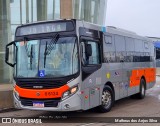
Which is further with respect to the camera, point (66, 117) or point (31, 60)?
point (66, 117)

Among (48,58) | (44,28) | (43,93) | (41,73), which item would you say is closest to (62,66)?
(48,58)

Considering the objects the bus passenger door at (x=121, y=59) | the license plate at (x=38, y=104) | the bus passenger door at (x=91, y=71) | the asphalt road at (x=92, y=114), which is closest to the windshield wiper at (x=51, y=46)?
the bus passenger door at (x=91, y=71)

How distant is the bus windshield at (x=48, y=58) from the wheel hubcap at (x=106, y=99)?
2185mm

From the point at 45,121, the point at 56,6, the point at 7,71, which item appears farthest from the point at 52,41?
the point at 56,6

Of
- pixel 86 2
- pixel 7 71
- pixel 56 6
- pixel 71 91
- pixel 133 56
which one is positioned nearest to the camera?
pixel 71 91

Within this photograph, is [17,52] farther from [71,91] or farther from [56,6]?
[56,6]

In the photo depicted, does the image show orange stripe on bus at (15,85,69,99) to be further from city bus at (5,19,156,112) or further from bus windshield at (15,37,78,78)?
bus windshield at (15,37,78,78)

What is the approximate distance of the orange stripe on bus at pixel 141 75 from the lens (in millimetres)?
14656

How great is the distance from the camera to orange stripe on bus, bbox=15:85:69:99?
983 centimetres

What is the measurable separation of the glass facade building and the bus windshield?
10.9 metres

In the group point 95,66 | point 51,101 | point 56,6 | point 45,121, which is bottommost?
point 45,121

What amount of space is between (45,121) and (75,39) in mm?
2677

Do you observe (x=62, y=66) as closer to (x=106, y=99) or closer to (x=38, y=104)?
(x=38, y=104)

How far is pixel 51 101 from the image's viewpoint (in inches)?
391
